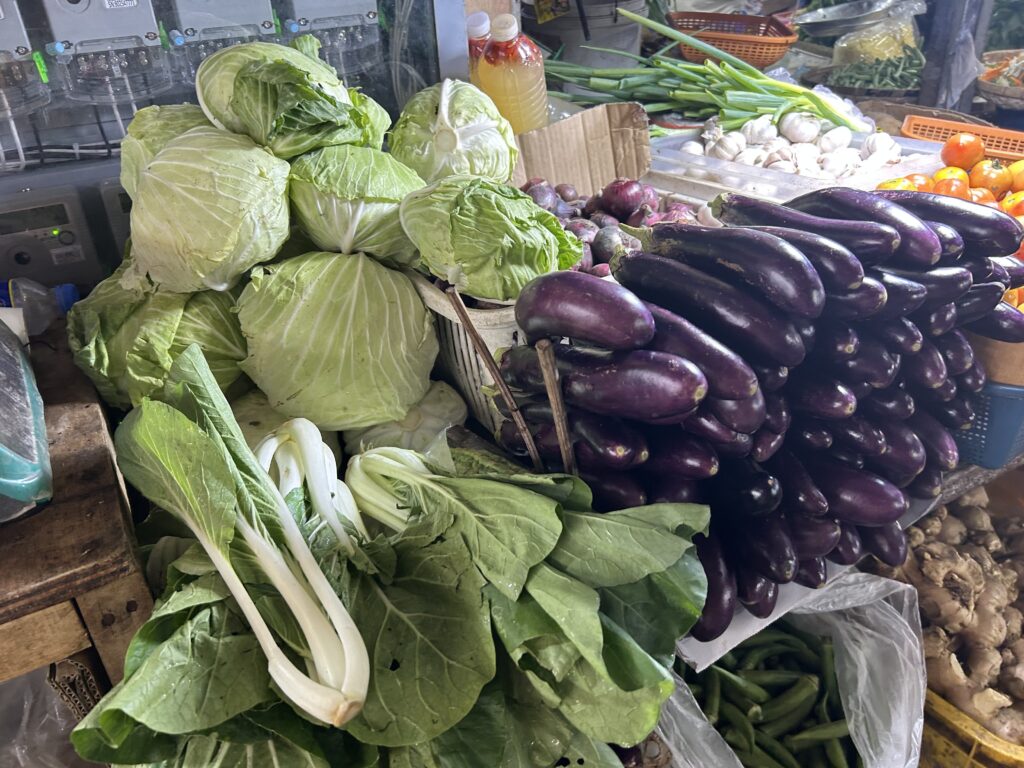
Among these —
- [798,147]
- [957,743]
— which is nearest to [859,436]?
[957,743]

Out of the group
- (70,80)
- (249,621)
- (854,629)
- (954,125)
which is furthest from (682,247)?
(954,125)

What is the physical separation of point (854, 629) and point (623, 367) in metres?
1.05

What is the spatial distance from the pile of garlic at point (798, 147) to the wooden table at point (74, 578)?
99.9 inches

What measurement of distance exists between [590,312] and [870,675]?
1.18 meters

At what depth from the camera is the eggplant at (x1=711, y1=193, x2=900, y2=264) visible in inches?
50.4

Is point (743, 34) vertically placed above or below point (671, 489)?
above

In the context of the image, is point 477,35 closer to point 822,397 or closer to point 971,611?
point 822,397

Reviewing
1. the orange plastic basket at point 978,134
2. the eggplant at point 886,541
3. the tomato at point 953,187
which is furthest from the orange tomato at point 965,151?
the eggplant at point 886,541

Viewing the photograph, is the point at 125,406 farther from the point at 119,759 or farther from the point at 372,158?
the point at 119,759

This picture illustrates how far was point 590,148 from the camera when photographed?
2.40 m

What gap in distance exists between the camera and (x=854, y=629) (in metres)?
1.71

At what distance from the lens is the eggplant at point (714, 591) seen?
124cm

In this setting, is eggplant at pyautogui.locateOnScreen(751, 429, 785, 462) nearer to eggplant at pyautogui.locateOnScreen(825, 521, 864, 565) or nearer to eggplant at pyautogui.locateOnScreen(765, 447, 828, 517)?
eggplant at pyautogui.locateOnScreen(765, 447, 828, 517)

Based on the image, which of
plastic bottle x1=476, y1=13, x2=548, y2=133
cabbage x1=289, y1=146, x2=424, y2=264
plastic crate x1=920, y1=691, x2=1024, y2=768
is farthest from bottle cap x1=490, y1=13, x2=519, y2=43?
plastic crate x1=920, y1=691, x2=1024, y2=768
